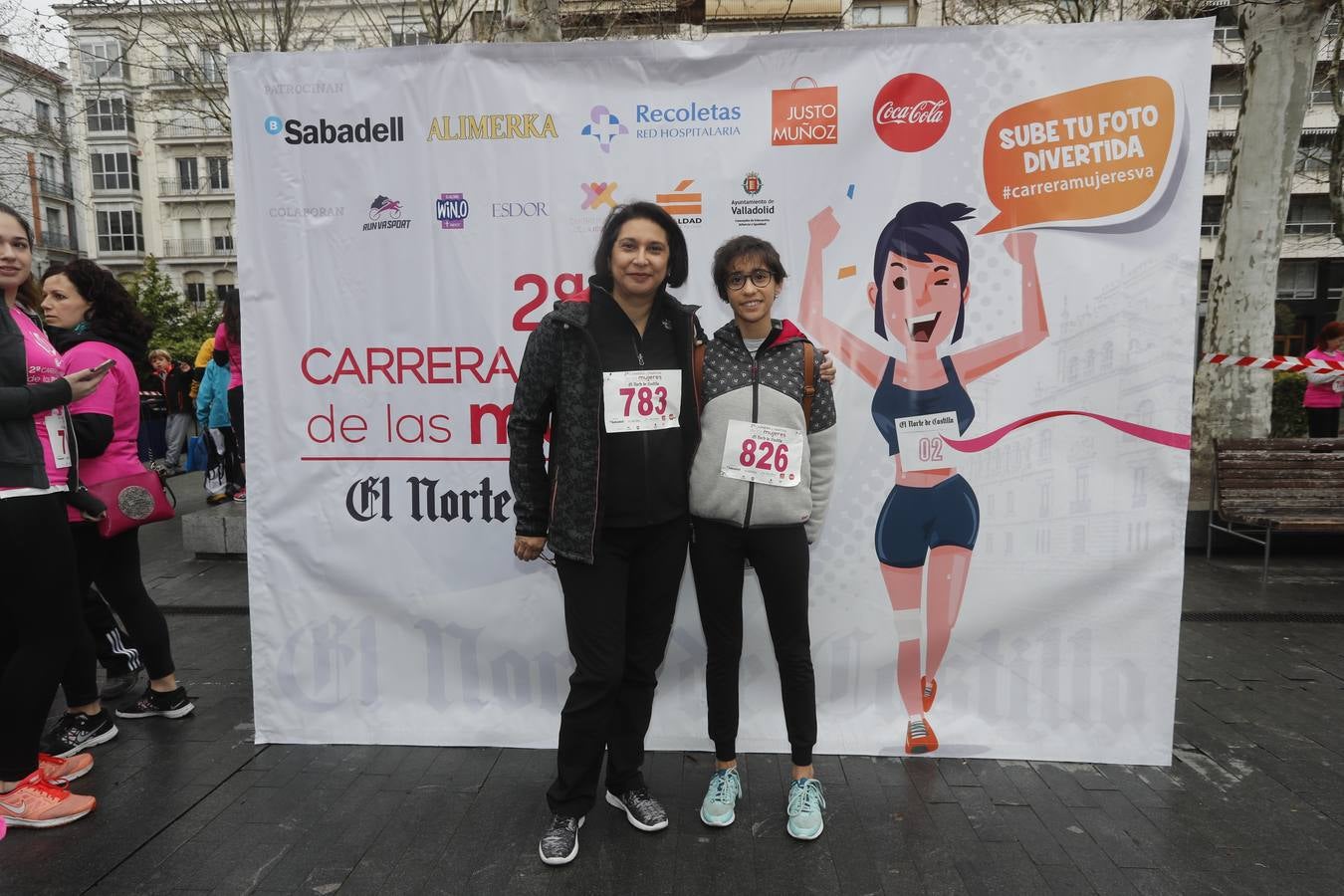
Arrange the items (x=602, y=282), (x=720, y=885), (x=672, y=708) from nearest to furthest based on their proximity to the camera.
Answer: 1. (x=720, y=885)
2. (x=602, y=282)
3. (x=672, y=708)

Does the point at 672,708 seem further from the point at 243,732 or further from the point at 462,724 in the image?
the point at 243,732

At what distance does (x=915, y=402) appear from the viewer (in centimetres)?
342

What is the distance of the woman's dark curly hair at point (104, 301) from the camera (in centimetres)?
355

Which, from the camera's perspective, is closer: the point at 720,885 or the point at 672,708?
the point at 720,885

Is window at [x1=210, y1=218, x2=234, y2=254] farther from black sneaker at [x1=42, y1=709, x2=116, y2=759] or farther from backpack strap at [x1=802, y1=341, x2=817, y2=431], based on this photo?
backpack strap at [x1=802, y1=341, x2=817, y2=431]

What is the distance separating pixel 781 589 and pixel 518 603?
1264 mm

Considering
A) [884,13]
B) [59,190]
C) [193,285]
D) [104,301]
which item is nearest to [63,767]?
[104,301]

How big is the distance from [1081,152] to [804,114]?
1.05 metres

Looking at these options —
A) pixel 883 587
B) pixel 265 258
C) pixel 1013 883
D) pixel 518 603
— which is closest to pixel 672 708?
pixel 518 603

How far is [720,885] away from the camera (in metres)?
2.61

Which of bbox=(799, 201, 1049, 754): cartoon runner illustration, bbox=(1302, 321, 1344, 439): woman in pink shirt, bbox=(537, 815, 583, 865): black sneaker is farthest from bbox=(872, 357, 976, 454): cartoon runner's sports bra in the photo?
bbox=(1302, 321, 1344, 439): woman in pink shirt

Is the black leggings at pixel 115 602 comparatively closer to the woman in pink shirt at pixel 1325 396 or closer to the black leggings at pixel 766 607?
the black leggings at pixel 766 607

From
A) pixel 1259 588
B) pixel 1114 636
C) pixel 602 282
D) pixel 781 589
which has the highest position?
pixel 602 282

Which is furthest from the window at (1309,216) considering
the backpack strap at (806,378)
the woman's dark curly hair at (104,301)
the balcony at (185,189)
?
the balcony at (185,189)
